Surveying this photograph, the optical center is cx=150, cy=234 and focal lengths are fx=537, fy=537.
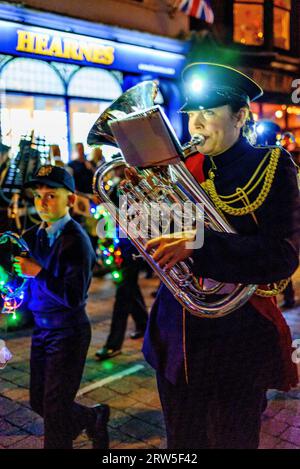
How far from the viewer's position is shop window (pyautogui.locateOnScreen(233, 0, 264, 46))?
46.2ft

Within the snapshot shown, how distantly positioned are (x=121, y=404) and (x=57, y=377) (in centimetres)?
152

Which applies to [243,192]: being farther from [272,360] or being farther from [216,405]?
[216,405]

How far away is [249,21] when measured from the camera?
14484 mm

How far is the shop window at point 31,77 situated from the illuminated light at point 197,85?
840 centimetres

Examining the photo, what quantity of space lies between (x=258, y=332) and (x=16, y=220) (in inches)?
196

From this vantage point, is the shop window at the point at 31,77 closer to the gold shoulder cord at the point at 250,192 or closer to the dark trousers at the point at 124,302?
the dark trousers at the point at 124,302

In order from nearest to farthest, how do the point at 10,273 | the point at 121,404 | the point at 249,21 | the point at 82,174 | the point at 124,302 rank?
1. the point at 10,273
2. the point at 121,404
3. the point at 124,302
4. the point at 82,174
5. the point at 249,21

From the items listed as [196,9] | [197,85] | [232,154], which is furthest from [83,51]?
[232,154]

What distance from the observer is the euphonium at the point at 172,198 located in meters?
2.03

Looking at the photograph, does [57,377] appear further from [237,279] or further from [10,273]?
[237,279]

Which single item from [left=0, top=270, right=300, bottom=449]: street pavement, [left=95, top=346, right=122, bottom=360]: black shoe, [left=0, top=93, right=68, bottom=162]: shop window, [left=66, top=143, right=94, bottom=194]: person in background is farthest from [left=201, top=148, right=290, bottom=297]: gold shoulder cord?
[left=0, top=93, right=68, bottom=162]: shop window

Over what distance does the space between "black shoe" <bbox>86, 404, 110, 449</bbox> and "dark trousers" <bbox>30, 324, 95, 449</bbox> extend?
217 millimetres

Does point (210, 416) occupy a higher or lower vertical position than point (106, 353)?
higher

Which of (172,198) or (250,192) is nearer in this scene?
(172,198)
